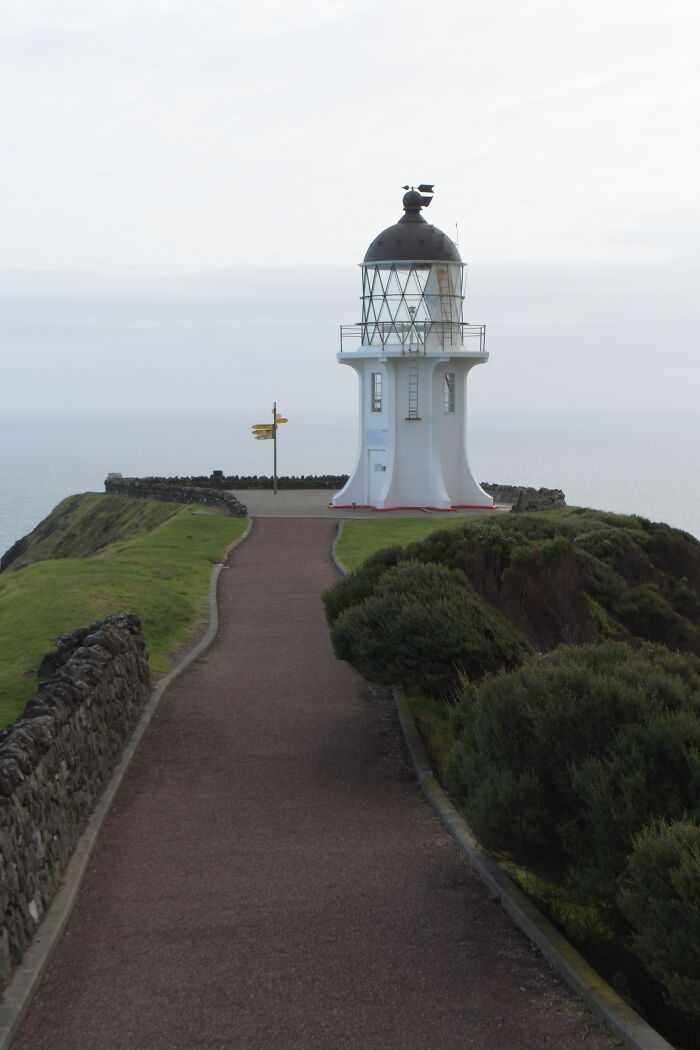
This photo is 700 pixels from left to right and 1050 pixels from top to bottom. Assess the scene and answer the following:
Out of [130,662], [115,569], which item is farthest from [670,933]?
[115,569]

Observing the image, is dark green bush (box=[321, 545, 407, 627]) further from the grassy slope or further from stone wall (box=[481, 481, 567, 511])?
the grassy slope

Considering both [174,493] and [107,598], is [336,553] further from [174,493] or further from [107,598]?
[174,493]

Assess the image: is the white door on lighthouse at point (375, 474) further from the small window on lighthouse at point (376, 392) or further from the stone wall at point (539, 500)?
the stone wall at point (539, 500)

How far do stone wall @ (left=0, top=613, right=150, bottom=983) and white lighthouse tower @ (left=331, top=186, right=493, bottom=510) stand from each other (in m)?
23.7

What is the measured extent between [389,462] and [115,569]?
14.6 metres

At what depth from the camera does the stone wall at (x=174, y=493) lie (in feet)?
115

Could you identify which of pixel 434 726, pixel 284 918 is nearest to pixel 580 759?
pixel 284 918

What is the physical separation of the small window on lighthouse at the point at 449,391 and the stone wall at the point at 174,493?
714 centimetres

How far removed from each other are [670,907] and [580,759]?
2.16 meters

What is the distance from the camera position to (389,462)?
36375 millimetres

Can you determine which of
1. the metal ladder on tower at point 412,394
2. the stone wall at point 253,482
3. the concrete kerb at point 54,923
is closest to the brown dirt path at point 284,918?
the concrete kerb at point 54,923

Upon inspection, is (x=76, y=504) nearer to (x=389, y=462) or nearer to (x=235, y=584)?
(x=389, y=462)

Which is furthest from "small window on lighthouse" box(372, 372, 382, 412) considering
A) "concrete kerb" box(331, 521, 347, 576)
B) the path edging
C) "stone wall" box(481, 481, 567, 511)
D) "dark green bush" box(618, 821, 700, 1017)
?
"dark green bush" box(618, 821, 700, 1017)

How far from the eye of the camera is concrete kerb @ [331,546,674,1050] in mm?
6340
